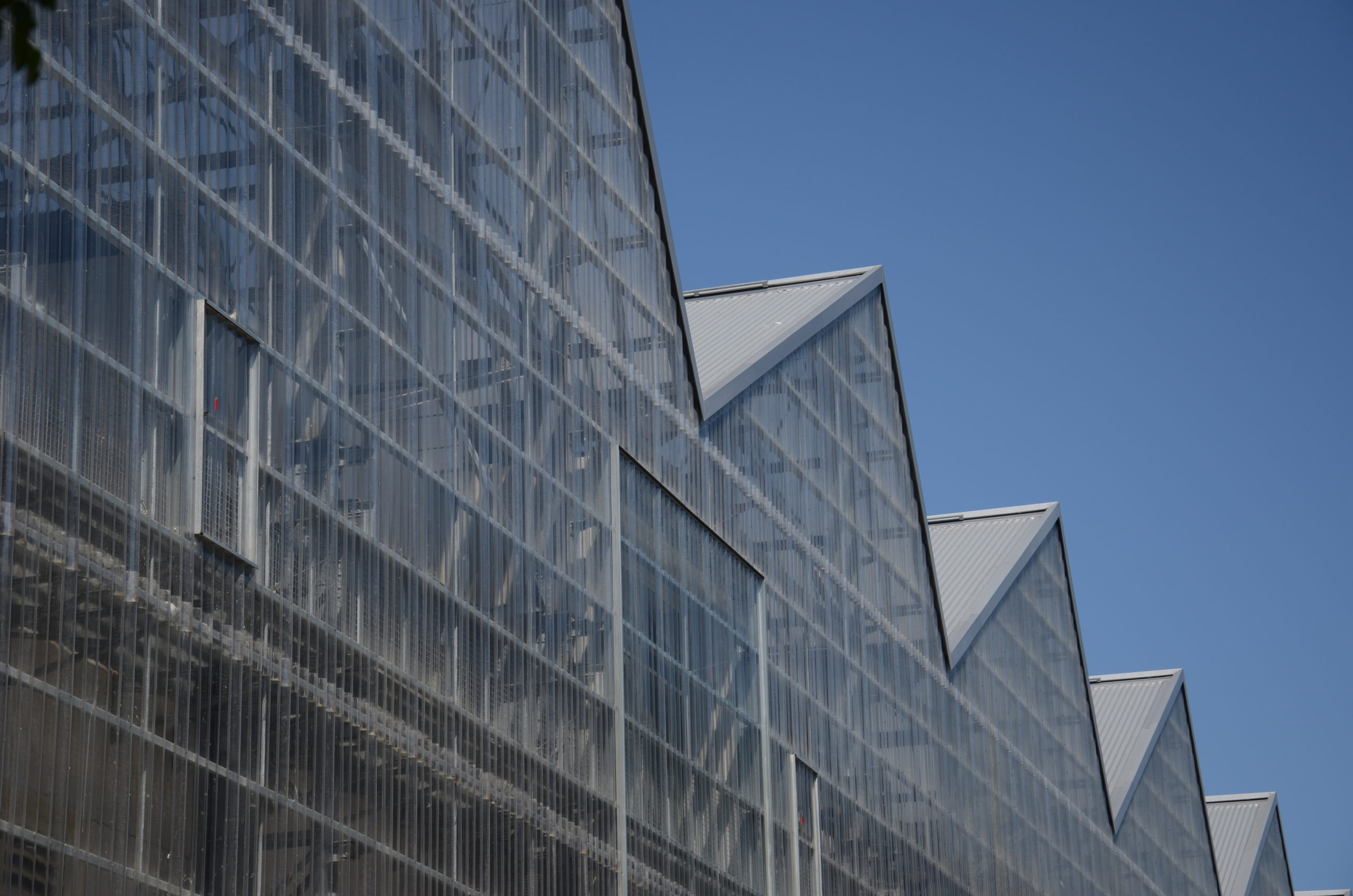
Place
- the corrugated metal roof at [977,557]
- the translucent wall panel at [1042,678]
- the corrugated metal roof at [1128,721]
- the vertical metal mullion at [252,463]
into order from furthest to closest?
the corrugated metal roof at [1128,721] < the translucent wall panel at [1042,678] < the corrugated metal roof at [977,557] < the vertical metal mullion at [252,463]

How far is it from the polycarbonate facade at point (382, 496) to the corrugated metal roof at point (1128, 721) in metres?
28.4

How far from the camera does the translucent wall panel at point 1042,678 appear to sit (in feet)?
188

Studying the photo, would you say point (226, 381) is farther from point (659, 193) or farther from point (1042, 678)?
point (1042, 678)

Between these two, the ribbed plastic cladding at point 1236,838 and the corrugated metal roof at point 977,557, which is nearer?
the corrugated metal roof at point 977,557

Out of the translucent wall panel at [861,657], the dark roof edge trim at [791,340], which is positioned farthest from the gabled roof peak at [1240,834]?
the dark roof edge trim at [791,340]

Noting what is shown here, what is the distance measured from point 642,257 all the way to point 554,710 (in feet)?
34.4

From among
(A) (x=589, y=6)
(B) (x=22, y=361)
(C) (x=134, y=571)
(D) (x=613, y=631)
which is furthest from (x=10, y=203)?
(A) (x=589, y=6)

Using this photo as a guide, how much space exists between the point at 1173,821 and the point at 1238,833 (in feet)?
45.2

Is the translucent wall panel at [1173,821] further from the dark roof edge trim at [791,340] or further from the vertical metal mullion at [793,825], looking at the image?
the vertical metal mullion at [793,825]

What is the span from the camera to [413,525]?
24.7m

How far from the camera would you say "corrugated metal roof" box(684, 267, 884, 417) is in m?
40.5

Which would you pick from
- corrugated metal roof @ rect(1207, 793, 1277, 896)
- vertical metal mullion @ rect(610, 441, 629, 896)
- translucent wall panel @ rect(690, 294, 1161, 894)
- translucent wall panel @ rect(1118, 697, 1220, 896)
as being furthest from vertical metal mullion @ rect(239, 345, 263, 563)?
corrugated metal roof @ rect(1207, 793, 1277, 896)

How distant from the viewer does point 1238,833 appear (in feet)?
286

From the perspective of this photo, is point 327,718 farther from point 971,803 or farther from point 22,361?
point 971,803
